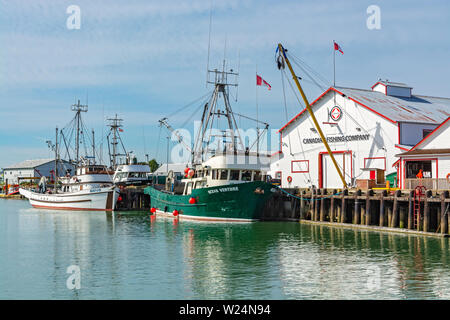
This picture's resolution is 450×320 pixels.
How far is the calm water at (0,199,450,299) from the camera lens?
1874cm

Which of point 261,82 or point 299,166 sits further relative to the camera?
point 299,166

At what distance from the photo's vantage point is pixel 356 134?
44969mm

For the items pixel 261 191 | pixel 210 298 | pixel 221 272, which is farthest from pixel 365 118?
pixel 210 298

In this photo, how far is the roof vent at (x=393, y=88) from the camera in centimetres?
5281

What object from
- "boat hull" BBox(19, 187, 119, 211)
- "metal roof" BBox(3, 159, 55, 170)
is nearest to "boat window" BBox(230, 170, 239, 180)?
"boat hull" BBox(19, 187, 119, 211)

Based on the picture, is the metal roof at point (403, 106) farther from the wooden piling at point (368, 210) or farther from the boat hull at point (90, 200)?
the boat hull at point (90, 200)

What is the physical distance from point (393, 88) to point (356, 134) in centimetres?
1127

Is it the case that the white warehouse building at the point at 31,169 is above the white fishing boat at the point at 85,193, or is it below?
above
